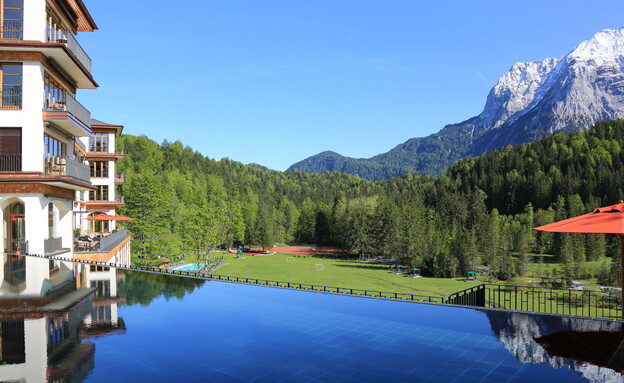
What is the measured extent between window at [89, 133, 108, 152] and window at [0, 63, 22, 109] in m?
22.1

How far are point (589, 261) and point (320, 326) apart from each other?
75.7 metres

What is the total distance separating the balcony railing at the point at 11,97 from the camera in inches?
660

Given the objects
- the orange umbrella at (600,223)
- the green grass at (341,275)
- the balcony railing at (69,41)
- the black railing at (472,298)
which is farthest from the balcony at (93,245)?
the green grass at (341,275)

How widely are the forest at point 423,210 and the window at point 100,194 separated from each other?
265 centimetres

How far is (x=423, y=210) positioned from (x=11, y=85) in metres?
99.9

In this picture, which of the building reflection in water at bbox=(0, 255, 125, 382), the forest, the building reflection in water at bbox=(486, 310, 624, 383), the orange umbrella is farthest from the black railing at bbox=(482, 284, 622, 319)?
the building reflection in water at bbox=(0, 255, 125, 382)

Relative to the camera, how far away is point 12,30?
54.3 feet

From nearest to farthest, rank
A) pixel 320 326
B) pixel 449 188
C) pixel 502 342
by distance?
pixel 502 342 < pixel 320 326 < pixel 449 188

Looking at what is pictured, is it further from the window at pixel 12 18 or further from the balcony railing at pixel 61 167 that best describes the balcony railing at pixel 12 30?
the balcony railing at pixel 61 167

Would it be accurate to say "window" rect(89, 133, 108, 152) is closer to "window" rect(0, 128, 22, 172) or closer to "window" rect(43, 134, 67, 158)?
"window" rect(43, 134, 67, 158)

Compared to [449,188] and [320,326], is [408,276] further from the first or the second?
[449,188]

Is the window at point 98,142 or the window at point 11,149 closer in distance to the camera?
the window at point 11,149

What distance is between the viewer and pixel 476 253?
219ft

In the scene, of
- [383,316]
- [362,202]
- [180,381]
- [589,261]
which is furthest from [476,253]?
[180,381]
